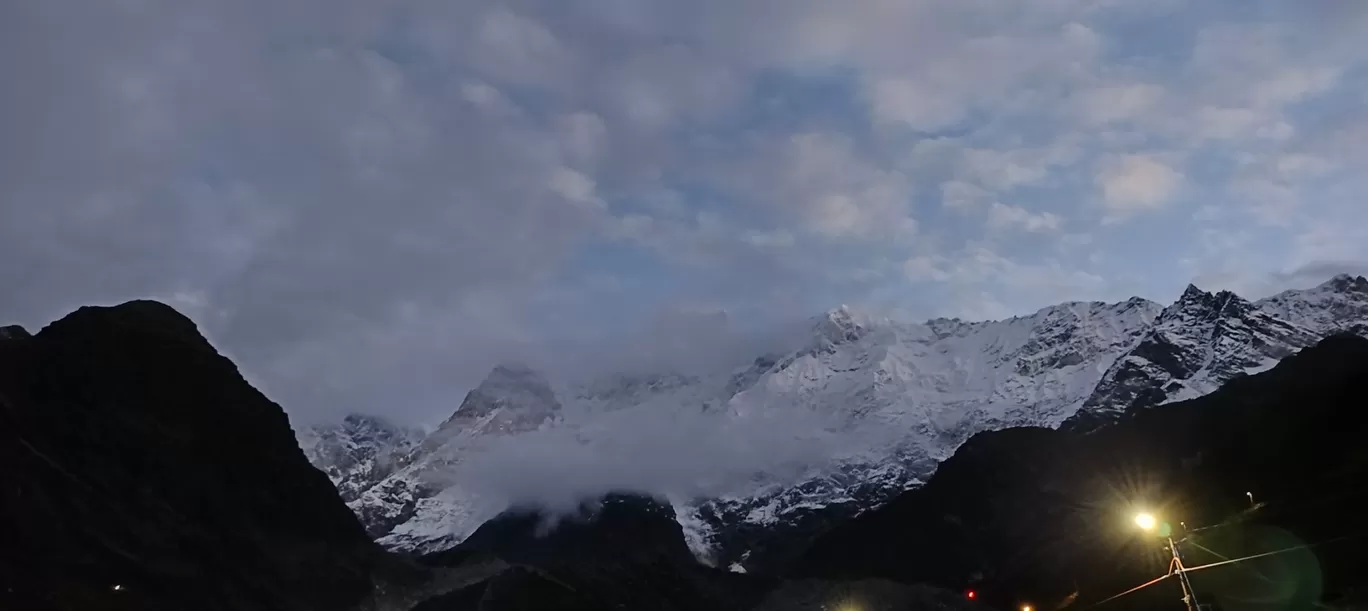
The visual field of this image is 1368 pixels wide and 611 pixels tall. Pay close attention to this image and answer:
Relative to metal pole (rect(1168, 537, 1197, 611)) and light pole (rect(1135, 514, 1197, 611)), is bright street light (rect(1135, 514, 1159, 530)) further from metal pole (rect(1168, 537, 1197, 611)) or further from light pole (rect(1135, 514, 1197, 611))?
metal pole (rect(1168, 537, 1197, 611))

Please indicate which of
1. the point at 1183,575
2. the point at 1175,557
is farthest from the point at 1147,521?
the point at 1183,575

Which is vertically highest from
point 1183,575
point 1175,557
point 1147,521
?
point 1147,521

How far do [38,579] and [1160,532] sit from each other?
16721cm

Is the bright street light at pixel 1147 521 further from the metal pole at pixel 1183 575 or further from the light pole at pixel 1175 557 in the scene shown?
the metal pole at pixel 1183 575

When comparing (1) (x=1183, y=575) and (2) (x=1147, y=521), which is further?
(1) (x=1183, y=575)

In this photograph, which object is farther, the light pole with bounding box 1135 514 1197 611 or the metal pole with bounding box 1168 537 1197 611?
the metal pole with bounding box 1168 537 1197 611

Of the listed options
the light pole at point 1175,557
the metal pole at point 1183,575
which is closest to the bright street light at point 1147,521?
the light pole at point 1175,557

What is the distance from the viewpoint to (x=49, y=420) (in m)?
195

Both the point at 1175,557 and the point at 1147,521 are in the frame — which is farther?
the point at 1175,557

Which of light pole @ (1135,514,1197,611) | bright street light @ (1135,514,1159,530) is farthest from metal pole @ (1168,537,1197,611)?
bright street light @ (1135,514,1159,530)

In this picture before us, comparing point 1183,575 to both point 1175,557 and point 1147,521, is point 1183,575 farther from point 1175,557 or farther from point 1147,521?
point 1147,521

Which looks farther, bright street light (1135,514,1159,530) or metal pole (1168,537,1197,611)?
metal pole (1168,537,1197,611)

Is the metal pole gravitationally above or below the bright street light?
below

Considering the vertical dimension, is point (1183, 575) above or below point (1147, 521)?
below
